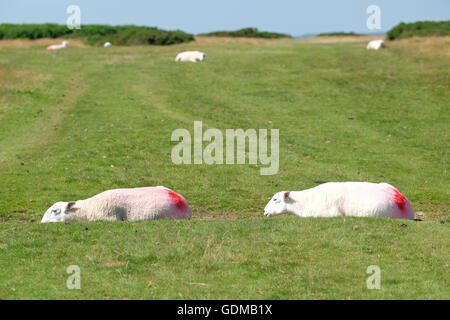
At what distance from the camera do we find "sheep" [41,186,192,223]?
13.3 meters

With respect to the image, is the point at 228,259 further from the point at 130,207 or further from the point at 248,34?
the point at 248,34

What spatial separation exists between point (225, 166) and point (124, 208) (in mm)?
7550

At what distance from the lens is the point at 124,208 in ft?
44.0

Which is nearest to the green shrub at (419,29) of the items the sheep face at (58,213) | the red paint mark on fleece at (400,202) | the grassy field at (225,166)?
the grassy field at (225,166)

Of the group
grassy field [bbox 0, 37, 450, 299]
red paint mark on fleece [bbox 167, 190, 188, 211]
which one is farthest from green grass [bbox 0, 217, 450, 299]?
red paint mark on fleece [bbox 167, 190, 188, 211]

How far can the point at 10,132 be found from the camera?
25.5 m

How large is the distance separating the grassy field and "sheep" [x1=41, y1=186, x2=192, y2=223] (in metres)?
1.09

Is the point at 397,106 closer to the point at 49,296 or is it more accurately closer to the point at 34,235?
the point at 34,235

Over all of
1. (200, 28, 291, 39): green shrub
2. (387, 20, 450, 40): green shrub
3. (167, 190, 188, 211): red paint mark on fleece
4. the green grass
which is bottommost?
the green grass

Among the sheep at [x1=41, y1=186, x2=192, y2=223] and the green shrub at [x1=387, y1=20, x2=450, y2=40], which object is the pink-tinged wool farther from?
the green shrub at [x1=387, y1=20, x2=450, y2=40]

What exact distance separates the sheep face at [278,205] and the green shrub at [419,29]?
3997cm

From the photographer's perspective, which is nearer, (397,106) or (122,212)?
(122,212)
